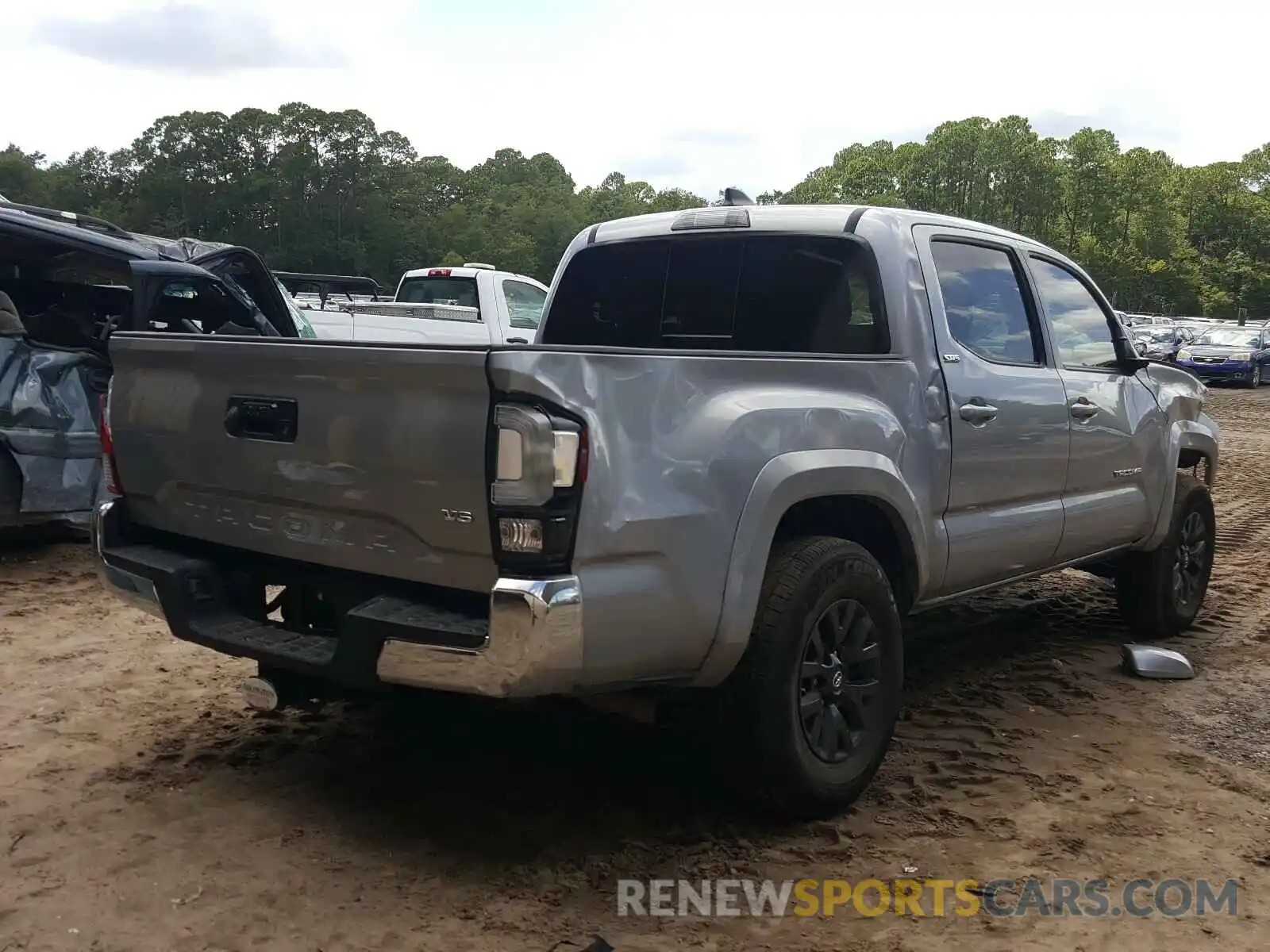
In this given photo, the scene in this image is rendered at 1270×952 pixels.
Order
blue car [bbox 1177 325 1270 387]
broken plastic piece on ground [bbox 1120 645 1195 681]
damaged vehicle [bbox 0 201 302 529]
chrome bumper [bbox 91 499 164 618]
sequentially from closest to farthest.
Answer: chrome bumper [bbox 91 499 164 618], broken plastic piece on ground [bbox 1120 645 1195 681], damaged vehicle [bbox 0 201 302 529], blue car [bbox 1177 325 1270 387]

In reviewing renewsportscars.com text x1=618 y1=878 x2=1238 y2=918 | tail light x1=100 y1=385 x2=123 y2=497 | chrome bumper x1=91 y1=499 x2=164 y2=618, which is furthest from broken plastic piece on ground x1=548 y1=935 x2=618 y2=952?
tail light x1=100 y1=385 x2=123 y2=497

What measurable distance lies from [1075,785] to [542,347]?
2459mm

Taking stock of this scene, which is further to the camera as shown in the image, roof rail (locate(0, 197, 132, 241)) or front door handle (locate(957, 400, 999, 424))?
roof rail (locate(0, 197, 132, 241))

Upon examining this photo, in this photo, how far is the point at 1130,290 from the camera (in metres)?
74.1

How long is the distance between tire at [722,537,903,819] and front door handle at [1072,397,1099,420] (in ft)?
4.93

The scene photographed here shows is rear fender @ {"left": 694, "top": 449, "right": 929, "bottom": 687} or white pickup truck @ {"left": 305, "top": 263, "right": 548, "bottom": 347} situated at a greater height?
white pickup truck @ {"left": 305, "top": 263, "right": 548, "bottom": 347}

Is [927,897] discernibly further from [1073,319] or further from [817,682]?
[1073,319]

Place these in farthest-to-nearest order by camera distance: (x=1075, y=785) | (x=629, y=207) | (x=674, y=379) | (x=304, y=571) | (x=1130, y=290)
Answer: (x=629, y=207) → (x=1130, y=290) → (x=1075, y=785) → (x=304, y=571) → (x=674, y=379)

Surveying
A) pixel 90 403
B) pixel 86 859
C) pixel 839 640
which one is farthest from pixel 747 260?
pixel 90 403

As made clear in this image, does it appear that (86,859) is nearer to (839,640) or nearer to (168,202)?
(839,640)

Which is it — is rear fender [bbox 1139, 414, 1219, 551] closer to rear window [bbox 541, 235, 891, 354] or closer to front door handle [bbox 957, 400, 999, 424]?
front door handle [bbox 957, 400, 999, 424]

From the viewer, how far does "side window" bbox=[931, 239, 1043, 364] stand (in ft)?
14.0

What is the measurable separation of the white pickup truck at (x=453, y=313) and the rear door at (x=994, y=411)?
25.4 feet

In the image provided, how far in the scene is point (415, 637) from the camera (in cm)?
284
